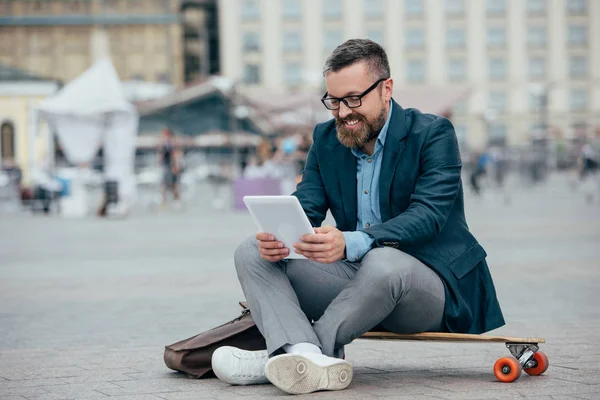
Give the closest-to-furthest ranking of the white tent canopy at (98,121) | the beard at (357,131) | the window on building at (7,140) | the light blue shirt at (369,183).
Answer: the beard at (357,131) < the light blue shirt at (369,183) < the white tent canopy at (98,121) < the window on building at (7,140)

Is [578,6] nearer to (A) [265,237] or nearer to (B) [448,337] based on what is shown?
(B) [448,337]

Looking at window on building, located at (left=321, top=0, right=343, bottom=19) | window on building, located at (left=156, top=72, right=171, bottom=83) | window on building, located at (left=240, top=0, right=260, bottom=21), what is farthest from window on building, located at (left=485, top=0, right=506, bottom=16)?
window on building, located at (left=156, top=72, right=171, bottom=83)

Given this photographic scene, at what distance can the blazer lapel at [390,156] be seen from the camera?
4.64 meters

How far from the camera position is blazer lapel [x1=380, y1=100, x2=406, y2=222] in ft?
15.2

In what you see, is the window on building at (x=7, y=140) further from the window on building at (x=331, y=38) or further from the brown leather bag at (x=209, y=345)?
the brown leather bag at (x=209, y=345)

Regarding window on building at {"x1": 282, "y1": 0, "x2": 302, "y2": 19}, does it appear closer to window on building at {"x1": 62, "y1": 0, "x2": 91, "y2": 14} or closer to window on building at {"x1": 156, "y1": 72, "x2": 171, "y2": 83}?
window on building at {"x1": 156, "y1": 72, "x2": 171, "y2": 83}

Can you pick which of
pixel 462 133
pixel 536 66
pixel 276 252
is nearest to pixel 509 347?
pixel 276 252

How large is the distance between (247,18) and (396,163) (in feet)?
261

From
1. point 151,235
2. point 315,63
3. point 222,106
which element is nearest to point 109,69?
point 151,235

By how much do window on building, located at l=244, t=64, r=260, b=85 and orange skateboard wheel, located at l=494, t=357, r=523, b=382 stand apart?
79.1 meters

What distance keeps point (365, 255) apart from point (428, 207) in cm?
31

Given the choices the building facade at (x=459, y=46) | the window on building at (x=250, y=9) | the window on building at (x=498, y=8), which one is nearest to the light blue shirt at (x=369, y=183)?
the building facade at (x=459, y=46)

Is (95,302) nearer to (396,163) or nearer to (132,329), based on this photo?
(132,329)

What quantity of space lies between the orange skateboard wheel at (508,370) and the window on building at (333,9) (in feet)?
259
